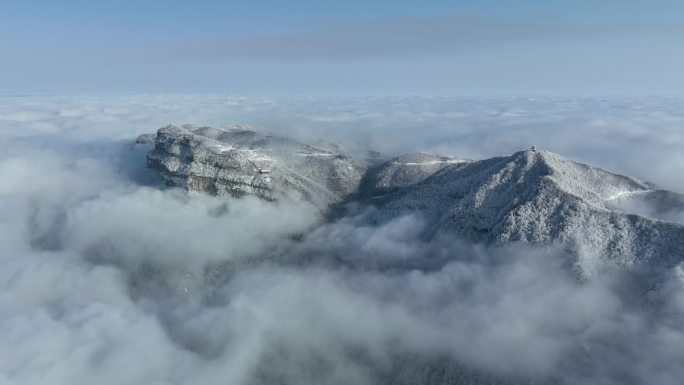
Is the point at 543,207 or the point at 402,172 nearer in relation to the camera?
the point at 543,207

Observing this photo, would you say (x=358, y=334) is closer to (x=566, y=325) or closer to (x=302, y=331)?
(x=302, y=331)

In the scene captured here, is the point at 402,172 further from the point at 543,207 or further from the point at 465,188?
the point at 543,207

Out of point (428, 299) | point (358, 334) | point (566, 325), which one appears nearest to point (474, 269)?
point (428, 299)

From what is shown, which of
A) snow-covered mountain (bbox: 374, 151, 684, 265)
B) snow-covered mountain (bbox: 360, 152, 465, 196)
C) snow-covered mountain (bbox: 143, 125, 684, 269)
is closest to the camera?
snow-covered mountain (bbox: 374, 151, 684, 265)

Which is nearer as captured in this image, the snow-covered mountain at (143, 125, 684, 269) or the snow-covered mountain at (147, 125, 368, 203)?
the snow-covered mountain at (143, 125, 684, 269)

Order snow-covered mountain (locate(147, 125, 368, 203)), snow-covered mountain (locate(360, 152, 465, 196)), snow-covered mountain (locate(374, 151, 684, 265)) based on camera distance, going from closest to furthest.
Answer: snow-covered mountain (locate(374, 151, 684, 265))
snow-covered mountain (locate(147, 125, 368, 203))
snow-covered mountain (locate(360, 152, 465, 196))

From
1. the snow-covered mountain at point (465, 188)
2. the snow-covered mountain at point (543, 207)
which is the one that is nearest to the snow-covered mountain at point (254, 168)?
the snow-covered mountain at point (465, 188)

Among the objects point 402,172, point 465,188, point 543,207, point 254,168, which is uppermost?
point 254,168

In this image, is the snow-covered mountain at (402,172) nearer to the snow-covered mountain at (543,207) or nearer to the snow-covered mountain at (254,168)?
the snow-covered mountain at (254,168)

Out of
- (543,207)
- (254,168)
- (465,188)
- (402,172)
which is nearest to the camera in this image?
(543,207)

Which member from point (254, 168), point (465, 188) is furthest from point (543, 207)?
point (254, 168)

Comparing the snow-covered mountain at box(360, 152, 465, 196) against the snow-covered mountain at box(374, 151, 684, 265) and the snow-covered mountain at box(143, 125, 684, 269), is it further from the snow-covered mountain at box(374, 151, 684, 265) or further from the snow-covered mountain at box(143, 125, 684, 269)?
the snow-covered mountain at box(374, 151, 684, 265)

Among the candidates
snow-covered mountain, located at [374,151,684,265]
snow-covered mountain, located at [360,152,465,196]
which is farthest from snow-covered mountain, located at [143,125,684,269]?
snow-covered mountain, located at [360,152,465,196]
